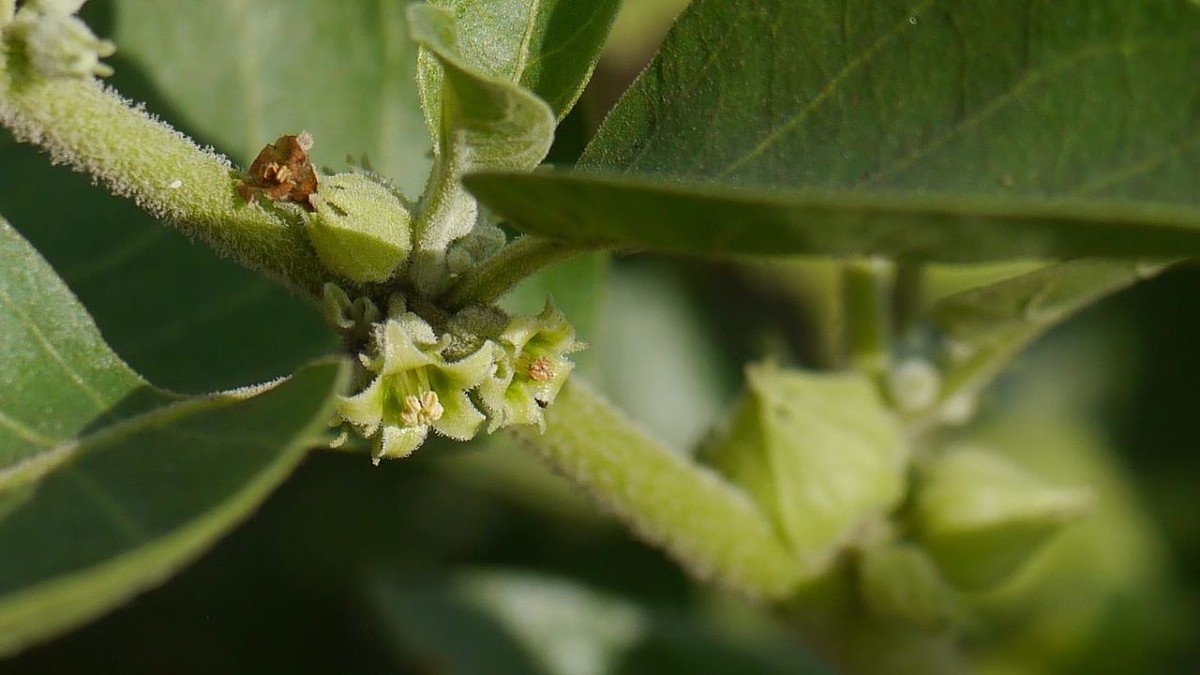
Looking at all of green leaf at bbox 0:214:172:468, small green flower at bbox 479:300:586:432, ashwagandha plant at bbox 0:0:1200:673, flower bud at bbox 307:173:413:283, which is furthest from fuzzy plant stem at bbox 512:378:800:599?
green leaf at bbox 0:214:172:468

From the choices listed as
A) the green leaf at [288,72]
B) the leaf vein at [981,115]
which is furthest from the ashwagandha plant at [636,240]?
the green leaf at [288,72]

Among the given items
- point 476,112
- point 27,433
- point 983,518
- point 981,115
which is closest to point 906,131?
point 981,115

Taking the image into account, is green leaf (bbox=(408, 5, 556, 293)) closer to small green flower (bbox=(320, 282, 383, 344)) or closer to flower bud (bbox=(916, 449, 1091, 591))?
small green flower (bbox=(320, 282, 383, 344))

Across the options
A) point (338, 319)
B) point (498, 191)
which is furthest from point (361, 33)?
point (498, 191)

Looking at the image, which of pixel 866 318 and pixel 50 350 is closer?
pixel 50 350

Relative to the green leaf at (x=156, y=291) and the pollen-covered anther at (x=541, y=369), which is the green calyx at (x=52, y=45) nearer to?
the pollen-covered anther at (x=541, y=369)

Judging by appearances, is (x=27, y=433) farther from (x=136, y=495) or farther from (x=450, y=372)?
(x=450, y=372)
